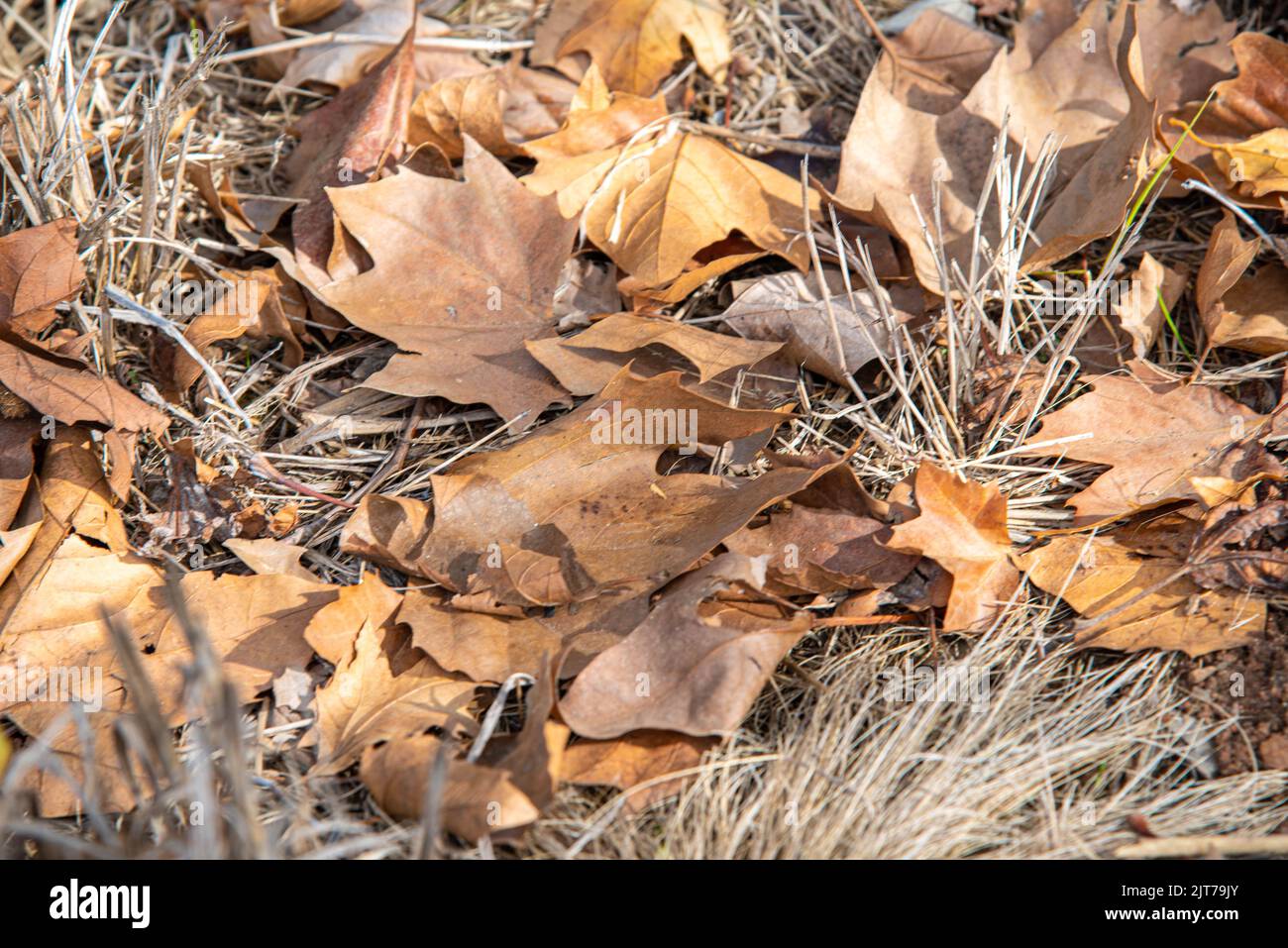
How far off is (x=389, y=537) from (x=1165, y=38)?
2025 mm

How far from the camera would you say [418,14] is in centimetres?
255

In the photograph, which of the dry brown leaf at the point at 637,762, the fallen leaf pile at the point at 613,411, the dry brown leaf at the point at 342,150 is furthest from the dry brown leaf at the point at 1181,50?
the dry brown leaf at the point at 637,762

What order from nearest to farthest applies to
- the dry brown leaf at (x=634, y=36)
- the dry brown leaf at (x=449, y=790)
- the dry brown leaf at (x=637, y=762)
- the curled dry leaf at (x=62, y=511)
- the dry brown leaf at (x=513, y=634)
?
the dry brown leaf at (x=449, y=790) < the dry brown leaf at (x=637, y=762) < the dry brown leaf at (x=513, y=634) < the curled dry leaf at (x=62, y=511) < the dry brown leaf at (x=634, y=36)

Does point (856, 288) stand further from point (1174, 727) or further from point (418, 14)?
point (418, 14)

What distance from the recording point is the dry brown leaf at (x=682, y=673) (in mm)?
1433

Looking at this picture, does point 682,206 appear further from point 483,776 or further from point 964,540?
point 483,776

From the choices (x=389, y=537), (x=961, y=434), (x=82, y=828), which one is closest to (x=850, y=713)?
(x=961, y=434)

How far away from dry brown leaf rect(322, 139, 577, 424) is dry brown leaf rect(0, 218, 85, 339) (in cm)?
46

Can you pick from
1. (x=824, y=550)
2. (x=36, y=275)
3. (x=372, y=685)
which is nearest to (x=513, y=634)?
(x=372, y=685)

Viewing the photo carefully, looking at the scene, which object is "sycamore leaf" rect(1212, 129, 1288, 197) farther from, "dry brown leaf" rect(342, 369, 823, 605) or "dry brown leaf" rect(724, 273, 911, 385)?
"dry brown leaf" rect(342, 369, 823, 605)

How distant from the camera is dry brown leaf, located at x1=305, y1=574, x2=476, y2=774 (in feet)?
4.92

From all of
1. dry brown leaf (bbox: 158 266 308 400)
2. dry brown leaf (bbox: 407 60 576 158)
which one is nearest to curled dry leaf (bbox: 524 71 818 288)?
dry brown leaf (bbox: 407 60 576 158)

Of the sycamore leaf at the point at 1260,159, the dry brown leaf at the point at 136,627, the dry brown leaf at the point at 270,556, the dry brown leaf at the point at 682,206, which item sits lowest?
the dry brown leaf at the point at 136,627

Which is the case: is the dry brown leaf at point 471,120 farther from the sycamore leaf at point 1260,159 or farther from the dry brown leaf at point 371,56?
the sycamore leaf at point 1260,159
